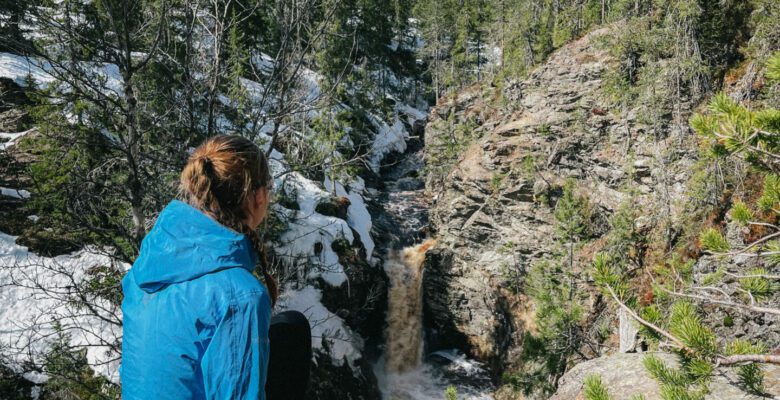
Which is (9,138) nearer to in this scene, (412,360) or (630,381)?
(412,360)

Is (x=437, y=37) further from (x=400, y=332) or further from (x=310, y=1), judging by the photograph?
(x=310, y=1)

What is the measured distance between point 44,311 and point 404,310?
11.8 meters

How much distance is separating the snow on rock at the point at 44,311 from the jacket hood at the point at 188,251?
263 inches

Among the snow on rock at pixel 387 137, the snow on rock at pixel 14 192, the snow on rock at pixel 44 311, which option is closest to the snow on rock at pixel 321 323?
the snow on rock at pixel 44 311

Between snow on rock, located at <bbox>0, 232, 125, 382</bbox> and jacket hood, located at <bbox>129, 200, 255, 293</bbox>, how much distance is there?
6.68 meters

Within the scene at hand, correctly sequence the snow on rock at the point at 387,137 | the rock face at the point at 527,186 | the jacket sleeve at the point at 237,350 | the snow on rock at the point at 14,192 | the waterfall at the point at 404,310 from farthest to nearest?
the snow on rock at the point at 387,137 < the waterfall at the point at 404,310 < the rock face at the point at 527,186 < the snow on rock at the point at 14,192 < the jacket sleeve at the point at 237,350

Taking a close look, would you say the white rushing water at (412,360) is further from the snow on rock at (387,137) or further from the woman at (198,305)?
the snow on rock at (387,137)

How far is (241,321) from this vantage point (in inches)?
49.4

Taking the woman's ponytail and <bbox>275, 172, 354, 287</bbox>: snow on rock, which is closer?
the woman's ponytail

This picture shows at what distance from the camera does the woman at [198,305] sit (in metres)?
1.27

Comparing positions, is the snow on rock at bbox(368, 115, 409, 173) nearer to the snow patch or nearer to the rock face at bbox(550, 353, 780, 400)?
the snow patch

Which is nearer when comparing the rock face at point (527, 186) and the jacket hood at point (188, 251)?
the jacket hood at point (188, 251)

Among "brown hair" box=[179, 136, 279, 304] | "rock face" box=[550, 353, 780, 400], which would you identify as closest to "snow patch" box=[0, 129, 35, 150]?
"brown hair" box=[179, 136, 279, 304]

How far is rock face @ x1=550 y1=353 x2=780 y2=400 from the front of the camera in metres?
3.22
